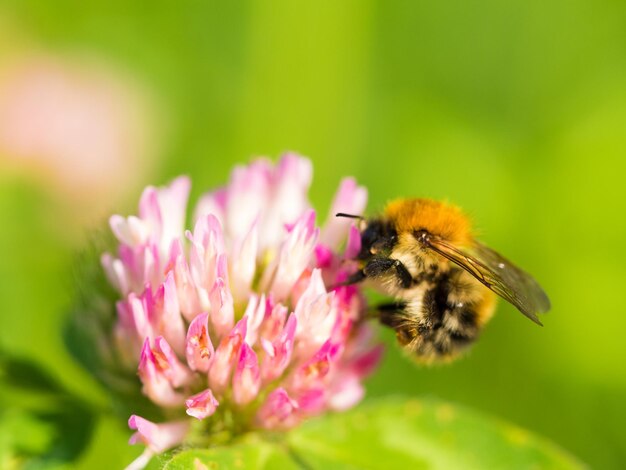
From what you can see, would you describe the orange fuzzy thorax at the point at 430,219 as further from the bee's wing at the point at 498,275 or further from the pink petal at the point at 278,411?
the pink petal at the point at 278,411

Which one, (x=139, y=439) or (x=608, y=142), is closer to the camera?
(x=139, y=439)

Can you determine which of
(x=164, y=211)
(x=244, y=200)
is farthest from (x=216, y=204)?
(x=164, y=211)

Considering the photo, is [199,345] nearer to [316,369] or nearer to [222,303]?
[222,303]

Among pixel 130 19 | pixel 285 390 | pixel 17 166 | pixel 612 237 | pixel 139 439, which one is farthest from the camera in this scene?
pixel 130 19

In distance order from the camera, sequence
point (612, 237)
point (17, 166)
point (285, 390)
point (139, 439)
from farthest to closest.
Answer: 1. point (612, 237)
2. point (17, 166)
3. point (285, 390)
4. point (139, 439)

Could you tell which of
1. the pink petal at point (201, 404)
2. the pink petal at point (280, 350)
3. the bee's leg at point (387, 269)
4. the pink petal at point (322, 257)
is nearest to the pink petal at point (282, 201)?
the pink petal at point (322, 257)

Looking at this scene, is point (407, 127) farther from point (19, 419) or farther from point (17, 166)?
point (19, 419)

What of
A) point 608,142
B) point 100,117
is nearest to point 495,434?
point 608,142

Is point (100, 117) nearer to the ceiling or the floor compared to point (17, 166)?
nearer to the ceiling

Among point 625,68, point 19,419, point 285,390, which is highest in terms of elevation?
point 625,68
